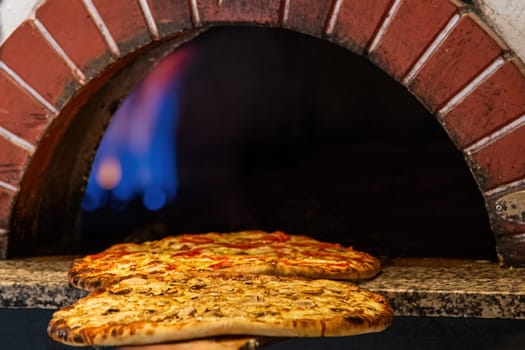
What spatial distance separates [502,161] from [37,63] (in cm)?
159

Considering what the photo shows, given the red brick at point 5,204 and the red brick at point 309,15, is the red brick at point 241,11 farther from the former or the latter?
the red brick at point 5,204

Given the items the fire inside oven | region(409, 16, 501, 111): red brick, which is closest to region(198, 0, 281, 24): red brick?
region(409, 16, 501, 111): red brick

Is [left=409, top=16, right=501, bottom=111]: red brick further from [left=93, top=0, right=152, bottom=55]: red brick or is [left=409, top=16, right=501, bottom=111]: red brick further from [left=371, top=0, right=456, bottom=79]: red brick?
[left=93, top=0, right=152, bottom=55]: red brick

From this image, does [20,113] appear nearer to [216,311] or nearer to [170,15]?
[170,15]

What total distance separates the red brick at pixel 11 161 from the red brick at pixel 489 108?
145cm

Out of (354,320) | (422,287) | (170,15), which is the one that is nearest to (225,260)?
(422,287)

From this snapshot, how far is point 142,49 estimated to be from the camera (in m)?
2.99

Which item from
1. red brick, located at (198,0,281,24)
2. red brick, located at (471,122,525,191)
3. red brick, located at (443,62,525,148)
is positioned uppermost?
red brick, located at (198,0,281,24)

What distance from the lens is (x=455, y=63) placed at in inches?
105

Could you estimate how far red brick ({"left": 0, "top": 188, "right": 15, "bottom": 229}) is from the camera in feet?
10.1

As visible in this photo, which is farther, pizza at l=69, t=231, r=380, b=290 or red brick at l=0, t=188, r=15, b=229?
red brick at l=0, t=188, r=15, b=229

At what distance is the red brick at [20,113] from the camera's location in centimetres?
303

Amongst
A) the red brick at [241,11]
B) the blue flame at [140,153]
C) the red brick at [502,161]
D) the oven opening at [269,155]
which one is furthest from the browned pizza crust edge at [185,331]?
the blue flame at [140,153]

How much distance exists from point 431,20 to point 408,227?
117 cm
